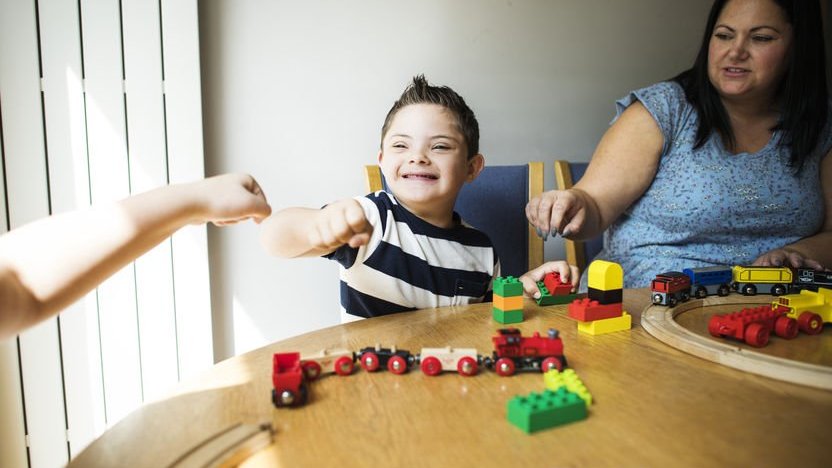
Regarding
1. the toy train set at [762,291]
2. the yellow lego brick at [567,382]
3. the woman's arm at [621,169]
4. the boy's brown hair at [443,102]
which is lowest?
the yellow lego brick at [567,382]

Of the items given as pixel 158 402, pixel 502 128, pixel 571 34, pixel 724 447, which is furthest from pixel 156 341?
pixel 571 34

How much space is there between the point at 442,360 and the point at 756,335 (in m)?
0.42

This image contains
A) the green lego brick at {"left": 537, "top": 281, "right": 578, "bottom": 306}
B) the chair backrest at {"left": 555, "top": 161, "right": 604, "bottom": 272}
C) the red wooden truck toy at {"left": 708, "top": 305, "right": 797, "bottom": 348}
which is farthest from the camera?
the chair backrest at {"left": 555, "top": 161, "right": 604, "bottom": 272}

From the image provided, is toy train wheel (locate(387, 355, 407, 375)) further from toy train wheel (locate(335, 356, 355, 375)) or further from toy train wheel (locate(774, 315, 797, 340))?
toy train wheel (locate(774, 315, 797, 340))

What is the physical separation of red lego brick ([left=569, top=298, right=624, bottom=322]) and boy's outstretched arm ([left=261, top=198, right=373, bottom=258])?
323 mm

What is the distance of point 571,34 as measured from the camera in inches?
75.4

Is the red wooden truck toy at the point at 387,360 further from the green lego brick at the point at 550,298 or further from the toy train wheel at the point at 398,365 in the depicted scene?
the green lego brick at the point at 550,298

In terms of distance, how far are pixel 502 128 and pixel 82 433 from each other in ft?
5.31

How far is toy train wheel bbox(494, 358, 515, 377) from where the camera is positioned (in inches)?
22.9

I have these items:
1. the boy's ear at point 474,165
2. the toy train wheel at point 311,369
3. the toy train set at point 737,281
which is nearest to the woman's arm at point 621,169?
the boy's ear at point 474,165

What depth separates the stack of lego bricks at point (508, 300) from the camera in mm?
773

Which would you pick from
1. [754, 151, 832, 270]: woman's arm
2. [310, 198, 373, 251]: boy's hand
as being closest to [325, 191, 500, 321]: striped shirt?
[310, 198, 373, 251]: boy's hand

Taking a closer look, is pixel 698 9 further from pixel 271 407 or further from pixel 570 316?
pixel 271 407

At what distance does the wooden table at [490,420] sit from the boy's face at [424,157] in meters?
0.51
